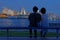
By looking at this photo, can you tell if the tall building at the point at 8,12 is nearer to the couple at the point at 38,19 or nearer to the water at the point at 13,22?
the water at the point at 13,22

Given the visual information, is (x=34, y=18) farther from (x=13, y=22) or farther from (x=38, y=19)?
(x=13, y=22)

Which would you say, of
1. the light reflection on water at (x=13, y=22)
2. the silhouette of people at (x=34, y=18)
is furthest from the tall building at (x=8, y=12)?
the silhouette of people at (x=34, y=18)

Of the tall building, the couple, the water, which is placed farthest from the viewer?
the tall building

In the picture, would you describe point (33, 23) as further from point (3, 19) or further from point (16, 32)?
point (3, 19)

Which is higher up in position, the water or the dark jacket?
the dark jacket

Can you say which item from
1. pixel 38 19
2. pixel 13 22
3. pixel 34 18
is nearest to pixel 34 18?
pixel 34 18

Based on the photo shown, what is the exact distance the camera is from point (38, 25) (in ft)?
32.6

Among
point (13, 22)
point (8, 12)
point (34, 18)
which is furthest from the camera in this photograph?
point (8, 12)

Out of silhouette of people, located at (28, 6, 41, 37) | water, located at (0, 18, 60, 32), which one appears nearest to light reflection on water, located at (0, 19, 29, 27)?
water, located at (0, 18, 60, 32)

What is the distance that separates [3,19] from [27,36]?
306 cm

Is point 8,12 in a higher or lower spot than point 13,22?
higher

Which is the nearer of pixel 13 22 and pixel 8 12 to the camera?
pixel 13 22

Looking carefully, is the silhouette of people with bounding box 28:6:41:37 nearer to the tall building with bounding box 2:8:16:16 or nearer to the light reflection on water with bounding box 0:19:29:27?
the light reflection on water with bounding box 0:19:29:27

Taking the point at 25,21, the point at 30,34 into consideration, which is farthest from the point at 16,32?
the point at 30,34
